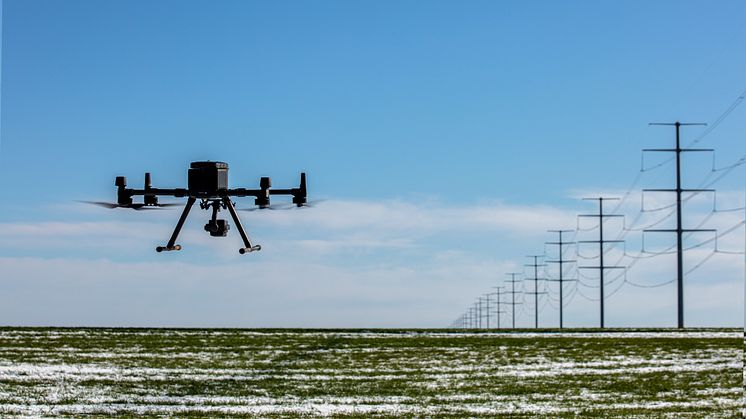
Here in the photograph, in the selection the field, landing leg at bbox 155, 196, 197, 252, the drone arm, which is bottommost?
the field

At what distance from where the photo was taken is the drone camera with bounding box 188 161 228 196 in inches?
845

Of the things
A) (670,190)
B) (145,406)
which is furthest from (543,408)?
→ (670,190)

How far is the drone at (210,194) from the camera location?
21516 millimetres

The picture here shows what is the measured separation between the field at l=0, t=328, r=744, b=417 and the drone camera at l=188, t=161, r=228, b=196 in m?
15.9

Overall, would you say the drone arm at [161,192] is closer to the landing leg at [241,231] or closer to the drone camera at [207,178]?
the drone camera at [207,178]

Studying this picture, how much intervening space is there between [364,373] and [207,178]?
2537 cm

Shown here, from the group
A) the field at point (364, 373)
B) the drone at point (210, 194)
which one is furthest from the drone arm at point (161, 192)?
the field at point (364, 373)

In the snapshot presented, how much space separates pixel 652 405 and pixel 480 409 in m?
6.65

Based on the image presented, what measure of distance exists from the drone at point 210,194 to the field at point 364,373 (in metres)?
14.7

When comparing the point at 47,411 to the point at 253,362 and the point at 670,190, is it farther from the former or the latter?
the point at 670,190

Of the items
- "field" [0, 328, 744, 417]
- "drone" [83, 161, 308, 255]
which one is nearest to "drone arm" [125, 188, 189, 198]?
"drone" [83, 161, 308, 255]

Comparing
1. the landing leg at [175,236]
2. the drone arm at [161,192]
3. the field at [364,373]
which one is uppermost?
the drone arm at [161,192]

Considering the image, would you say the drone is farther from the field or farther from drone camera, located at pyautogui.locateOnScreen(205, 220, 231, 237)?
the field

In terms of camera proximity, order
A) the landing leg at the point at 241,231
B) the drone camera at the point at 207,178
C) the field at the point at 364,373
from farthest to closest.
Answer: the field at the point at 364,373 → the landing leg at the point at 241,231 → the drone camera at the point at 207,178
